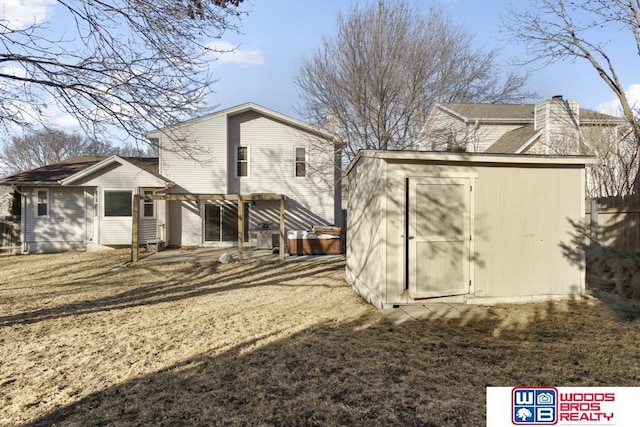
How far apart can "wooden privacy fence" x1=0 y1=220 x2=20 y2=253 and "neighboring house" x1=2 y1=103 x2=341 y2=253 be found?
77 centimetres

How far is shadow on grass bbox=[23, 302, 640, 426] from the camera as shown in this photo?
291cm

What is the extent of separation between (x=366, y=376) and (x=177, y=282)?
6387 millimetres

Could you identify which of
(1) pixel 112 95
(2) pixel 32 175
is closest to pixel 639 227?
(1) pixel 112 95

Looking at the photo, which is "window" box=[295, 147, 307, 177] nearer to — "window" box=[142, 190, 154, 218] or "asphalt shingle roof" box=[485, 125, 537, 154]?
"window" box=[142, 190, 154, 218]

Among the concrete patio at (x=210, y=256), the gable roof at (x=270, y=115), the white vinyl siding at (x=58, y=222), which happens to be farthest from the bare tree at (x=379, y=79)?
the white vinyl siding at (x=58, y=222)

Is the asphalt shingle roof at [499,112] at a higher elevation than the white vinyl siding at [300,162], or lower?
higher

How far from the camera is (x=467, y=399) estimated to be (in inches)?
122

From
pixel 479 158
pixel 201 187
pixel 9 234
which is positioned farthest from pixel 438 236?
pixel 9 234

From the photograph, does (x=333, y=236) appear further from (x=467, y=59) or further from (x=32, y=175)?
(x=32, y=175)

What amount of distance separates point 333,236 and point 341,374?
380 inches

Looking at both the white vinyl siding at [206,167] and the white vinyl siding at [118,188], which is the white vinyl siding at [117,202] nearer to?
the white vinyl siding at [118,188]

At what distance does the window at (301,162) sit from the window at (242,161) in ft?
6.68

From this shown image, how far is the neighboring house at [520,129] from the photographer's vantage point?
13.3 metres

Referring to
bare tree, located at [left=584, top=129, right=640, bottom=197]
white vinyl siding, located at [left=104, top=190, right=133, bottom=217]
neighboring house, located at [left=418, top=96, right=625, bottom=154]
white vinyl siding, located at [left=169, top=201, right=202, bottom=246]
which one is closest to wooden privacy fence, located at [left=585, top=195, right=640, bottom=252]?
bare tree, located at [left=584, top=129, right=640, bottom=197]
